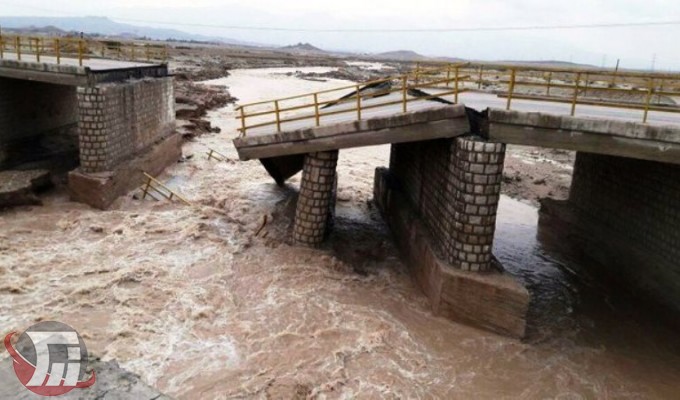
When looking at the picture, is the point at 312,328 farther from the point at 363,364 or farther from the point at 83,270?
the point at 83,270

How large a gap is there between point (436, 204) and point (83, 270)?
25.0ft

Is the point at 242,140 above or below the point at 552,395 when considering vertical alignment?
above

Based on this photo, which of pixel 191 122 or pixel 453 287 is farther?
pixel 191 122

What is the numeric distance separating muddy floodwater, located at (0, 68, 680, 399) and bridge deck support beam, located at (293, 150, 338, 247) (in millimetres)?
464

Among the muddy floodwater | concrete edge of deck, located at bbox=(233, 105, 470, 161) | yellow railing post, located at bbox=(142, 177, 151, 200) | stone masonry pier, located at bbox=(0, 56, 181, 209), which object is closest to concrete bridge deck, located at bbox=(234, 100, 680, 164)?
concrete edge of deck, located at bbox=(233, 105, 470, 161)

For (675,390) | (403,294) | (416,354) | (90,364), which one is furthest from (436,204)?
(90,364)

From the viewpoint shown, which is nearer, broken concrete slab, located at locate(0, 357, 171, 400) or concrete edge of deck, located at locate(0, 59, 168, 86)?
broken concrete slab, located at locate(0, 357, 171, 400)

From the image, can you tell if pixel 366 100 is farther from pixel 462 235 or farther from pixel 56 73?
pixel 56 73

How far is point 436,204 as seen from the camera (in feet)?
38.3

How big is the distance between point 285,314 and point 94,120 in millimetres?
8223

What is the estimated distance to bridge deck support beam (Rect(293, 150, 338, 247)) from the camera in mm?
12273

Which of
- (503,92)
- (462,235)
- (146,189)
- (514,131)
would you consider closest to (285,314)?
(462,235)

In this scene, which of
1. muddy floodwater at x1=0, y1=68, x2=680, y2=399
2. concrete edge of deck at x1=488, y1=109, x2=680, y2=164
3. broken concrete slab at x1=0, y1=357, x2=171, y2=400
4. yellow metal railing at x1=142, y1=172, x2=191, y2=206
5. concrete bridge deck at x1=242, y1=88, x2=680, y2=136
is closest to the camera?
broken concrete slab at x1=0, y1=357, x2=171, y2=400

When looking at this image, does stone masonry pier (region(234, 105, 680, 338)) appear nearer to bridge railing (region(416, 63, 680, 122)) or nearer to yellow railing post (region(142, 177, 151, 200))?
bridge railing (region(416, 63, 680, 122))
